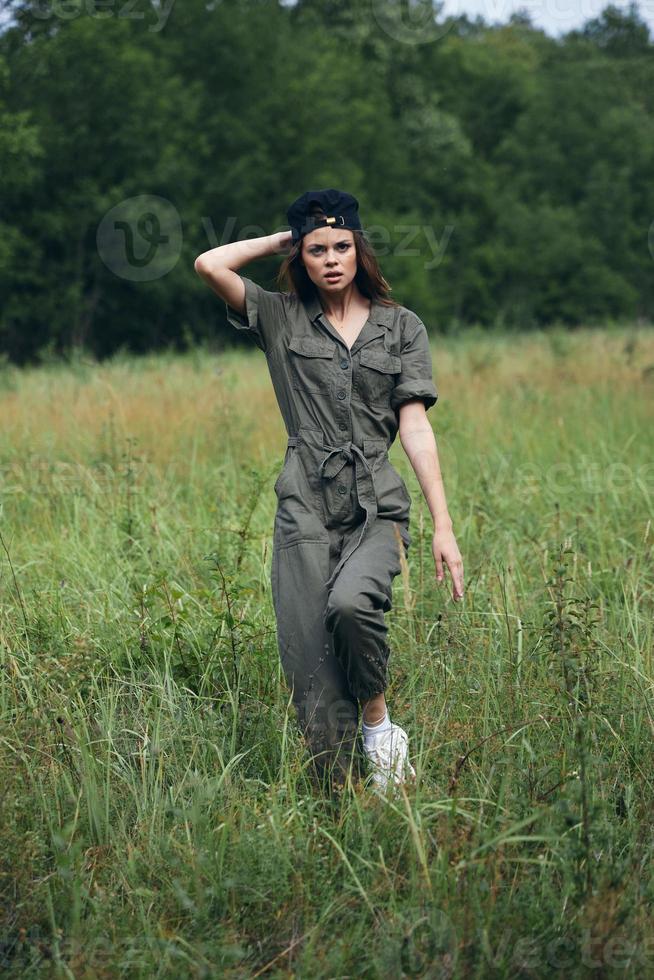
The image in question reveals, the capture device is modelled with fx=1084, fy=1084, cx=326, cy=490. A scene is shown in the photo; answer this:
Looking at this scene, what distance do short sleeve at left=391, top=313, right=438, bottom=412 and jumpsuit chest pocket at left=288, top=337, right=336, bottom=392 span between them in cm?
24

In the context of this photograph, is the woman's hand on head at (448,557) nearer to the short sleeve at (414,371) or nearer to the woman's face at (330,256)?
the short sleeve at (414,371)

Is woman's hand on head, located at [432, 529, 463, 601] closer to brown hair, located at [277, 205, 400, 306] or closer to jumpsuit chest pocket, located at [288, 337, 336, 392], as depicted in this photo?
jumpsuit chest pocket, located at [288, 337, 336, 392]

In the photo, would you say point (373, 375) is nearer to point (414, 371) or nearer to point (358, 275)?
point (414, 371)

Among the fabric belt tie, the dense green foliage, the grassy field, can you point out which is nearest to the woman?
the fabric belt tie

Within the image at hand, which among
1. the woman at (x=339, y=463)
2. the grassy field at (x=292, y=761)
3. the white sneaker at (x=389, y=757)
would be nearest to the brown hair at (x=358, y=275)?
the woman at (x=339, y=463)

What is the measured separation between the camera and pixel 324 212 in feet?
11.0

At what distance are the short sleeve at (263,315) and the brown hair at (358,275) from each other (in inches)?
2.9

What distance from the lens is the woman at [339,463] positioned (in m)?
3.18

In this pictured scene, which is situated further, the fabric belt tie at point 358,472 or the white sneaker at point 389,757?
the fabric belt tie at point 358,472

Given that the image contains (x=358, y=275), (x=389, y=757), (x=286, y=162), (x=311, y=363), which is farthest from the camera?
(x=286, y=162)

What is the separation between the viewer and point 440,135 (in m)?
39.1

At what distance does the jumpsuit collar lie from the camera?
3.42 meters

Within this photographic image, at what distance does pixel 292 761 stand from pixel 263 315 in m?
1.40

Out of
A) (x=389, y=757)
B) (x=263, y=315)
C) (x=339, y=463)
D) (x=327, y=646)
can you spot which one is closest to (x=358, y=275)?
(x=263, y=315)
